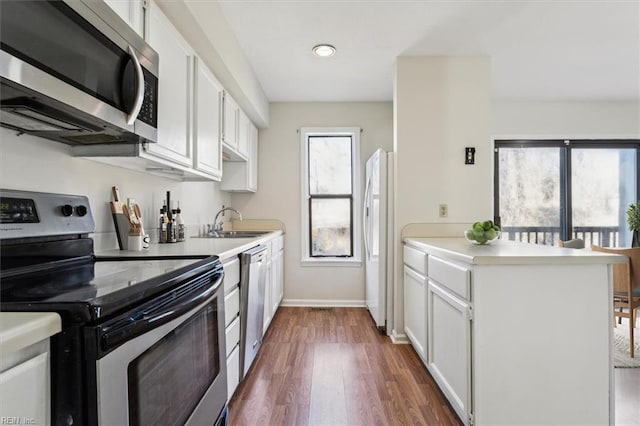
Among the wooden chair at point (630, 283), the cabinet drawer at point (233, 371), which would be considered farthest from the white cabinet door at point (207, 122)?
the wooden chair at point (630, 283)

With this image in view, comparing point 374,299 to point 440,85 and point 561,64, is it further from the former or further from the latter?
point 561,64

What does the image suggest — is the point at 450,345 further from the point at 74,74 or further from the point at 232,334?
the point at 74,74

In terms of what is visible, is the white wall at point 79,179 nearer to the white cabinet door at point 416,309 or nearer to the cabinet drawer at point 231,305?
the cabinet drawer at point 231,305

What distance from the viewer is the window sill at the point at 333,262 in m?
3.89

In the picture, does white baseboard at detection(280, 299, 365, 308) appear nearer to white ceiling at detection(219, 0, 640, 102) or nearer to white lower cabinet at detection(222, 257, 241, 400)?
white lower cabinet at detection(222, 257, 241, 400)

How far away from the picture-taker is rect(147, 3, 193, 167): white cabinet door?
1514mm

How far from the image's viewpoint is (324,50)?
106 inches

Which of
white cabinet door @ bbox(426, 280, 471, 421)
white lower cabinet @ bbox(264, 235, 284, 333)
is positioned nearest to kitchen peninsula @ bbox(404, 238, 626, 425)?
white cabinet door @ bbox(426, 280, 471, 421)

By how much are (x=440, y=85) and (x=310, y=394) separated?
8.76ft

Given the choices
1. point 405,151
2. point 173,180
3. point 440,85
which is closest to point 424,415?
point 405,151

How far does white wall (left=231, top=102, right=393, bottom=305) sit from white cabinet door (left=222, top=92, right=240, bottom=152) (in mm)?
1020

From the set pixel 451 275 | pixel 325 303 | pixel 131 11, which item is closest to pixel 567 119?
pixel 451 275

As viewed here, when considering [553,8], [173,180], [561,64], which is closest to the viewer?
[553,8]

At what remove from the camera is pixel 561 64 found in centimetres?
303
